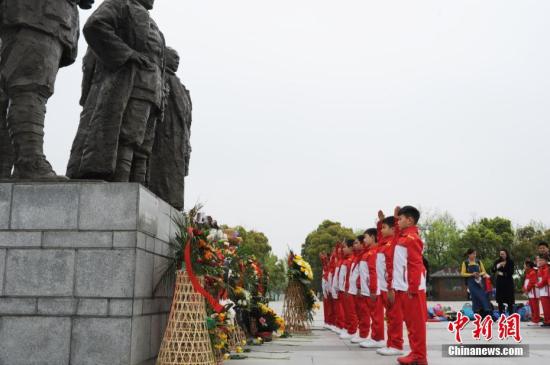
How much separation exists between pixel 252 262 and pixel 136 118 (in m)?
3.37

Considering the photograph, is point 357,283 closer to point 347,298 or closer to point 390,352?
point 347,298

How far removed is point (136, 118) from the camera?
5359 mm

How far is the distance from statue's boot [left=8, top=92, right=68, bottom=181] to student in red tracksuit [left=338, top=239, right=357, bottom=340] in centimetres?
596

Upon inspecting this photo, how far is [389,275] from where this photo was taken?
6340 mm

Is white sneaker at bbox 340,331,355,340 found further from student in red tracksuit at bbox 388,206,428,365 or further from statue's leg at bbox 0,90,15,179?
statue's leg at bbox 0,90,15,179

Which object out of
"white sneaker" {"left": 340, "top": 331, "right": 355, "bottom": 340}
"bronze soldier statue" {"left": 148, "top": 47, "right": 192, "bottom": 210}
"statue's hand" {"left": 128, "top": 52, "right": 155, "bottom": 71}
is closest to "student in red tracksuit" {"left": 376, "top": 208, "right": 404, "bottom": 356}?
"white sneaker" {"left": 340, "top": 331, "right": 355, "bottom": 340}

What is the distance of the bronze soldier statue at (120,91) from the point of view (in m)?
5.09

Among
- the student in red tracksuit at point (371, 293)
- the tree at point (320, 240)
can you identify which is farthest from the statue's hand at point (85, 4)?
the tree at point (320, 240)

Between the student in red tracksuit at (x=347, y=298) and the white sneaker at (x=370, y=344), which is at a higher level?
the student in red tracksuit at (x=347, y=298)

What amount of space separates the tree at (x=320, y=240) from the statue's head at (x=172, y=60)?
3884 centimetres

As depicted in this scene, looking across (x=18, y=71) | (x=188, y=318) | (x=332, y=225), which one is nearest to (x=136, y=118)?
(x=18, y=71)

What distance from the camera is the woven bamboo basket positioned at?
427 cm

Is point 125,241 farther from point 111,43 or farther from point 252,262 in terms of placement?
point 252,262

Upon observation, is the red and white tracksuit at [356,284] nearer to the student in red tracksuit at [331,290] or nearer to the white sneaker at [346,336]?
the white sneaker at [346,336]
